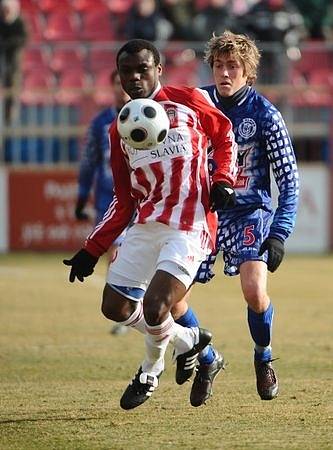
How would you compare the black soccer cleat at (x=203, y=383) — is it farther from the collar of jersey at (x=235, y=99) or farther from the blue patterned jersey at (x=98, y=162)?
the blue patterned jersey at (x=98, y=162)

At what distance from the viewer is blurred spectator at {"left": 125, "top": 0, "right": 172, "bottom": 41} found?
2066 cm

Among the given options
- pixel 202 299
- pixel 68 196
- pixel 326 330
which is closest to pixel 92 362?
pixel 326 330

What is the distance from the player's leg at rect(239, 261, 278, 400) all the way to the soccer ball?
1.20 meters

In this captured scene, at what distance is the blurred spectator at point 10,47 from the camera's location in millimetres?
20234

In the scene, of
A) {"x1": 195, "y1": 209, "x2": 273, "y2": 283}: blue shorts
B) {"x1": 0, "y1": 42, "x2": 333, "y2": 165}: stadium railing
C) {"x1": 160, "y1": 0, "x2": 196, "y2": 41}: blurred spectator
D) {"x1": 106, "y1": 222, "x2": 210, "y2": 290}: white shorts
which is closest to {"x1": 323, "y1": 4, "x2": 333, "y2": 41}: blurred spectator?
{"x1": 0, "y1": 42, "x2": 333, "y2": 165}: stadium railing

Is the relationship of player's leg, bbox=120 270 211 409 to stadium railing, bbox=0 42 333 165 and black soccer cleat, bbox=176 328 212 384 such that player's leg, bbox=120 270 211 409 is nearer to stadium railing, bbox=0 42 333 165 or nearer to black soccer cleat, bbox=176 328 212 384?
black soccer cleat, bbox=176 328 212 384

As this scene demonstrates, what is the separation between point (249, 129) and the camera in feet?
25.1

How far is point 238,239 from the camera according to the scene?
764 centimetres

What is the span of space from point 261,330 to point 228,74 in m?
1.58

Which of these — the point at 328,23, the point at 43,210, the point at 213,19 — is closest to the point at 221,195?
the point at 213,19

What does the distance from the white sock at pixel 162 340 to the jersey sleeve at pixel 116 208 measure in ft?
2.02

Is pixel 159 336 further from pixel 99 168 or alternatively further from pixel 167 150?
pixel 99 168

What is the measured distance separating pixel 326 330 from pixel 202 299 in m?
3.02

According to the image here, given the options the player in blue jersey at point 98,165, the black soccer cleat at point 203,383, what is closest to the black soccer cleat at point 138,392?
the black soccer cleat at point 203,383
